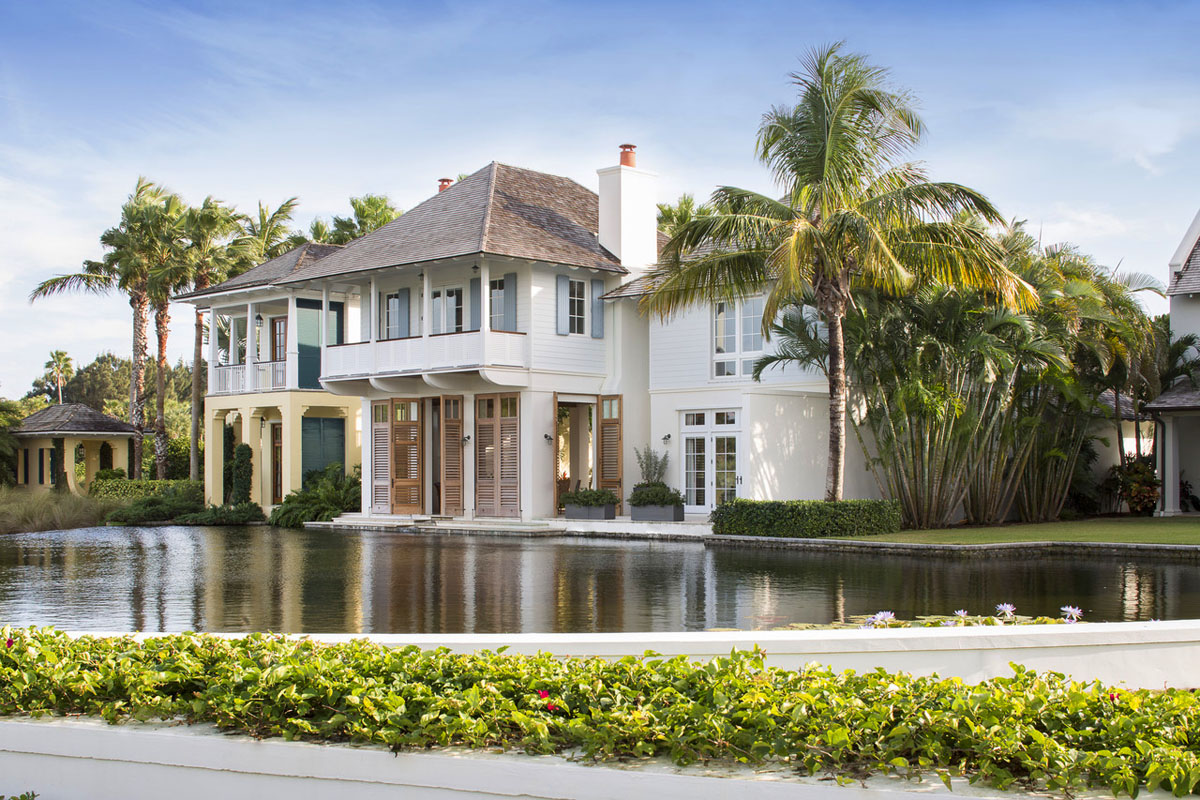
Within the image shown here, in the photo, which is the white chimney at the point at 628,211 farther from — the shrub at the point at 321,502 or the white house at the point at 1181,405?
the white house at the point at 1181,405

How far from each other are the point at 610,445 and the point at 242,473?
432 inches

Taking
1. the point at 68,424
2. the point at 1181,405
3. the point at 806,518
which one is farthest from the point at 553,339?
the point at 68,424

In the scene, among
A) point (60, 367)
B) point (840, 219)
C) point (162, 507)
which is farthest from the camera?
point (60, 367)

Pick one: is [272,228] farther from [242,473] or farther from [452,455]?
[452,455]

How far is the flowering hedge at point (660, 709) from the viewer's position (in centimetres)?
397

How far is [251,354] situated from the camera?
3186cm

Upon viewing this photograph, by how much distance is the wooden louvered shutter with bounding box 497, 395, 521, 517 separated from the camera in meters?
25.4

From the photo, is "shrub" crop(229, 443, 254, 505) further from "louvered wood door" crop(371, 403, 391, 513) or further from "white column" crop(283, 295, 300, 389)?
"louvered wood door" crop(371, 403, 391, 513)

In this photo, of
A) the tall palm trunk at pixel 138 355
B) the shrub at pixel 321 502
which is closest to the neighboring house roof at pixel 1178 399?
the shrub at pixel 321 502

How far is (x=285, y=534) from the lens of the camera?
82.7 ft

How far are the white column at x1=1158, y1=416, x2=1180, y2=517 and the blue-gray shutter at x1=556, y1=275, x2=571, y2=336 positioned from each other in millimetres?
12378

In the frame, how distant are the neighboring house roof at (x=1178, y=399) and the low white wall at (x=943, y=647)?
1763 centimetres

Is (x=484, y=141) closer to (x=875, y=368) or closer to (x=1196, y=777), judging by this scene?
(x=875, y=368)

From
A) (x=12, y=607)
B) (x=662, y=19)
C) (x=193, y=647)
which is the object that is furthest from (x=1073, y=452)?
(x=193, y=647)
